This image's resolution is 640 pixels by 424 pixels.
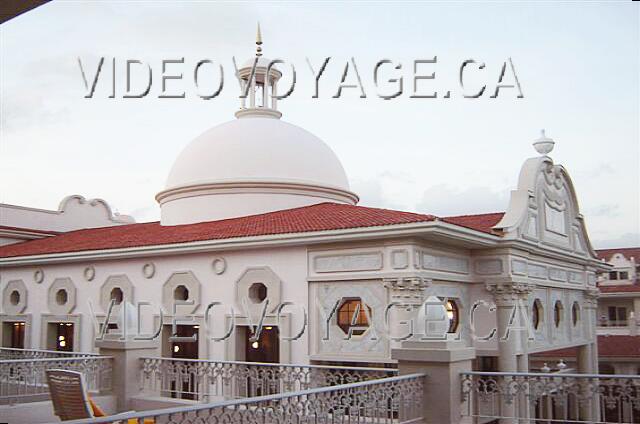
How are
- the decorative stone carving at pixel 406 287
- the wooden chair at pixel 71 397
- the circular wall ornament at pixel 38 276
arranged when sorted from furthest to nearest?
the circular wall ornament at pixel 38 276 → the decorative stone carving at pixel 406 287 → the wooden chair at pixel 71 397

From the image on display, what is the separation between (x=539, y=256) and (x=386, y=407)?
14184mm

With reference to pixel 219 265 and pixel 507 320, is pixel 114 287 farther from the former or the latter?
pixel 507 320

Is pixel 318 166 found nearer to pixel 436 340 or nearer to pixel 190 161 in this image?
pixel 190 161

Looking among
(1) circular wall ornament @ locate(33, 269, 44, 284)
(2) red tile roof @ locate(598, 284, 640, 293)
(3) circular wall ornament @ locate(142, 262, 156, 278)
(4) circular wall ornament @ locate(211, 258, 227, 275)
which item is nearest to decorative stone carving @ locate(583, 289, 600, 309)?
(4) circular wall ornament @ locate(211, 258, 227, 275)

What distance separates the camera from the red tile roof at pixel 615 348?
3622 centimetres

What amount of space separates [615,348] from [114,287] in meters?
27.6

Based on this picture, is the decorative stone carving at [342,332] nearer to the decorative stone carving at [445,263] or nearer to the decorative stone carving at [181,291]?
the decorative stone carving at [445,263]

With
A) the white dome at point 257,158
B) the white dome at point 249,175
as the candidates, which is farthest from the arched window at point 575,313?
the white dome at point 257,158

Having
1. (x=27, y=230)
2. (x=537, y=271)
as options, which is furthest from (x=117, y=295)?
(x=537, y=271)

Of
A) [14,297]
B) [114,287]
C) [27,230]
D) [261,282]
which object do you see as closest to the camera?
[261,282]

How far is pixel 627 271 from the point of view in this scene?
47281 mm

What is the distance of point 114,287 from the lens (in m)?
23.0

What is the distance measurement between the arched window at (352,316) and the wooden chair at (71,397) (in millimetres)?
8717

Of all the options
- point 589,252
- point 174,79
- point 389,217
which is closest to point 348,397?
point 174,79
